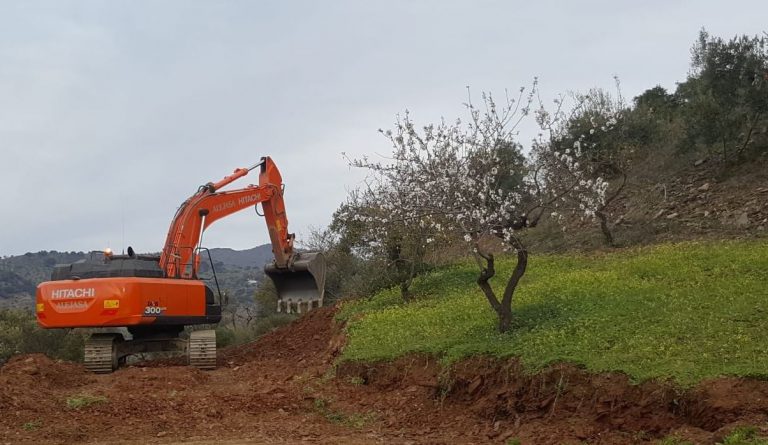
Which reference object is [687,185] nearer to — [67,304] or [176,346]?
[176,346]

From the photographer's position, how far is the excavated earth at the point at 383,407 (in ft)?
25.2

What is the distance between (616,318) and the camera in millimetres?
10820

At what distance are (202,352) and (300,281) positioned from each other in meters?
3.63

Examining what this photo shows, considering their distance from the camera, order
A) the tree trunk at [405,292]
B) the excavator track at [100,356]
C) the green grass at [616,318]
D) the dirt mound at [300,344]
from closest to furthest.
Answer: the green grass at [616,318]
the excavator track at [100,356]
the dirt mound at [300,344]
the tree trunk at [405,292]

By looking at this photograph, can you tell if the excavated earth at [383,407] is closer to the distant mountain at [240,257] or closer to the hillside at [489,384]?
the hillside at [489,384]

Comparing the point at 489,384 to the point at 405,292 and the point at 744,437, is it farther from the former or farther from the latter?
the point at 405,292

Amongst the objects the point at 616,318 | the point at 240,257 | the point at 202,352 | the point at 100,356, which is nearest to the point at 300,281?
the point at 202,352

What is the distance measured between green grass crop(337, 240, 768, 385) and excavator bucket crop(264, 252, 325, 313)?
0.91 metres

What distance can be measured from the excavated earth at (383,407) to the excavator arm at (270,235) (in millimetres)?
3228

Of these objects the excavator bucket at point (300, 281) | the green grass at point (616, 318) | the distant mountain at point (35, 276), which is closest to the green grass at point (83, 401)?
the green grass at point (616, 318)

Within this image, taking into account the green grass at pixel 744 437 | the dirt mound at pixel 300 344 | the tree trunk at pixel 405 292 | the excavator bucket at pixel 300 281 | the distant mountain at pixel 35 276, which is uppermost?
the distant mountain at pixel 35 276

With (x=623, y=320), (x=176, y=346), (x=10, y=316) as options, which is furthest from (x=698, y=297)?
(x=10, y=316)

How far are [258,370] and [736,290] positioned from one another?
390 inches

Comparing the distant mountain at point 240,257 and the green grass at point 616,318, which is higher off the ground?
the distant mountain at point 240,257
